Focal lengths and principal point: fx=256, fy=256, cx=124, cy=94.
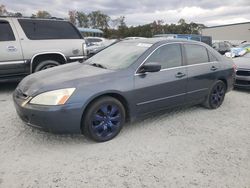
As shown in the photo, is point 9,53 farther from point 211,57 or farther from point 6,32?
point 211,57

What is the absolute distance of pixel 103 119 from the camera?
373cm

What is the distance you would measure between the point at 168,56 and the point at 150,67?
0.72 metres

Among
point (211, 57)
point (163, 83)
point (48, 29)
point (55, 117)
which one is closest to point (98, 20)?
point (48, 29)

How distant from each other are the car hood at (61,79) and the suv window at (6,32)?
258 centimetres

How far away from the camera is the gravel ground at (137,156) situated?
2.91 meters

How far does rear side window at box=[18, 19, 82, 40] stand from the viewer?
6494mm

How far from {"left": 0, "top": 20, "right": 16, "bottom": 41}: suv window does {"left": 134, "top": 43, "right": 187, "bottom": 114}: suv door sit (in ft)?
12.4

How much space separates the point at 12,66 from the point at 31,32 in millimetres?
1032

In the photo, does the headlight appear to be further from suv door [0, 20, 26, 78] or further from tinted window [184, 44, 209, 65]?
suv door [0, 20, 26, 78]

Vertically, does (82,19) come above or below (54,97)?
above

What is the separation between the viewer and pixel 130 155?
3457 millimetres

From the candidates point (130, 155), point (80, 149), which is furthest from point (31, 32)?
point (130, 155)

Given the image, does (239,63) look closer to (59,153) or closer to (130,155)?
(130,155)

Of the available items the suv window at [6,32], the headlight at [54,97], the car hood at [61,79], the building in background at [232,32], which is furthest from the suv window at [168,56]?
the building in background at [232,32]
